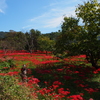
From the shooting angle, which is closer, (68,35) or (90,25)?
(90,25)

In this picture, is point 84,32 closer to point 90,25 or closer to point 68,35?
point 90,25

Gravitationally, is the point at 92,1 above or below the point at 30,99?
above

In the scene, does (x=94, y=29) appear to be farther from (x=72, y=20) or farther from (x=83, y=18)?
(x=72, y=20)

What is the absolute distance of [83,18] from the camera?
1055 cm

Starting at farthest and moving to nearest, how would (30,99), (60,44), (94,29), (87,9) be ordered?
(60,44)
(87,9)
(94,29)
(30,99)

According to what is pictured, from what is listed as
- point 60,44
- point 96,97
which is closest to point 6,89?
point 96,97

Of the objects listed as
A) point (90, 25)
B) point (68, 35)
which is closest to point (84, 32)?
point (90, 25)

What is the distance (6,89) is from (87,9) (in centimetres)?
831

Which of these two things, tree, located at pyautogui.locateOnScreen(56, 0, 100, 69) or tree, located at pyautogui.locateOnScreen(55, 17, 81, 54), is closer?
tree, located at pyautogui.locateOnScreen(56, 0, 100, 69)

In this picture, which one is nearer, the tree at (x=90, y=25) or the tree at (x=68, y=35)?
the tree at (x=90, y=25)

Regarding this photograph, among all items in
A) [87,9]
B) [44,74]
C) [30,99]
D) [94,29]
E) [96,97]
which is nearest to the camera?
[30,99]

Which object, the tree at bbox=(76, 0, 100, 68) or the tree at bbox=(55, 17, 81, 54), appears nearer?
the tree at bbox=(76, 0, 100, 68)

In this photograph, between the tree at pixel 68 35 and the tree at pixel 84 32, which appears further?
the tree at pixel 68 35

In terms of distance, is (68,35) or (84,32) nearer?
(84,32)
